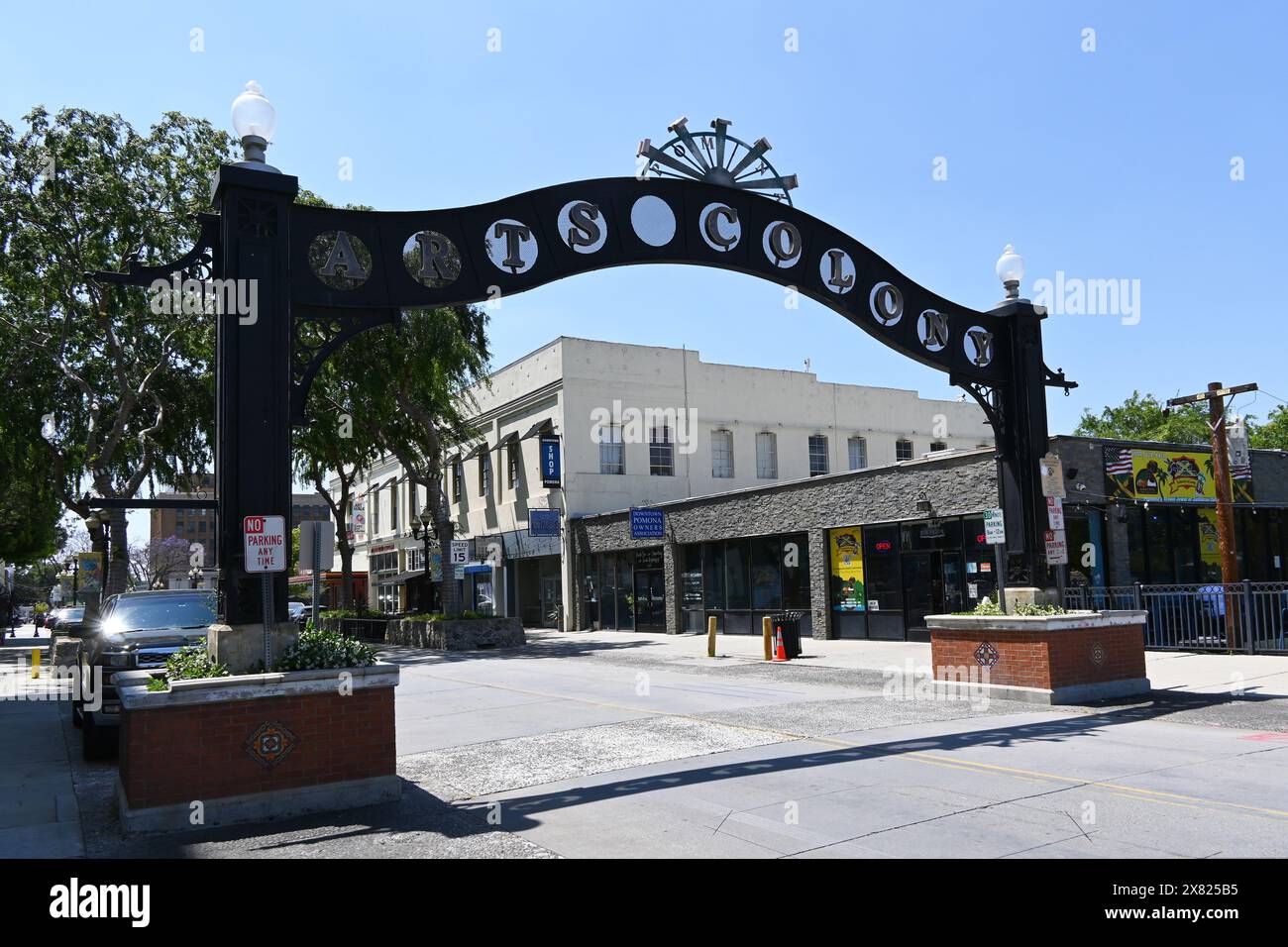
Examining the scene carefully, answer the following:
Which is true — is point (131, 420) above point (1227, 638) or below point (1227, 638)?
above

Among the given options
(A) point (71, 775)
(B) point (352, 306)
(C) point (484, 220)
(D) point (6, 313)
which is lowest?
(A) point (71, 775)

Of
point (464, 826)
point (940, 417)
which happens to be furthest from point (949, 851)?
point (940, 417)

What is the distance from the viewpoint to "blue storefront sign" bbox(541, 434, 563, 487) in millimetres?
34844

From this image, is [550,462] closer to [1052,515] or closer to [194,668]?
[1052,515]

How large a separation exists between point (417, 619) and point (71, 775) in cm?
2221

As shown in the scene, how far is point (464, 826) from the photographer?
23.1 ft

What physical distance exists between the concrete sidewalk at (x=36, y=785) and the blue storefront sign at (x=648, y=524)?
1762 centimetres

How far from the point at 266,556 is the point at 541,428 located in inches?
1126

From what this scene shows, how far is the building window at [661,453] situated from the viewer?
121 ft

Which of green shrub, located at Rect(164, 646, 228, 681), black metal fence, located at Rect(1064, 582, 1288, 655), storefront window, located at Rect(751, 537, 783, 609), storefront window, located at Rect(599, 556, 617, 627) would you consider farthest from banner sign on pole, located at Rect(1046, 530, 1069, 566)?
storefront window, located at Rect(599, 556, 617, 627)

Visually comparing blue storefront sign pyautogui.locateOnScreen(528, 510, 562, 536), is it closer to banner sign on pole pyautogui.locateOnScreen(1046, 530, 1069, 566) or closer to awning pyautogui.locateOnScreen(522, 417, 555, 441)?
awning pyautogui.locateOnScreen(522, 417, 555, 441)

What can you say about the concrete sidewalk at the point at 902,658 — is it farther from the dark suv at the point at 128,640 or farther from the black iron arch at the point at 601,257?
the dark suv at the point at 128,640

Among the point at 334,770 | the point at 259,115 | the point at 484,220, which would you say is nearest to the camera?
the point at 334,770

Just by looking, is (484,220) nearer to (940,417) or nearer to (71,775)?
(71,775)
